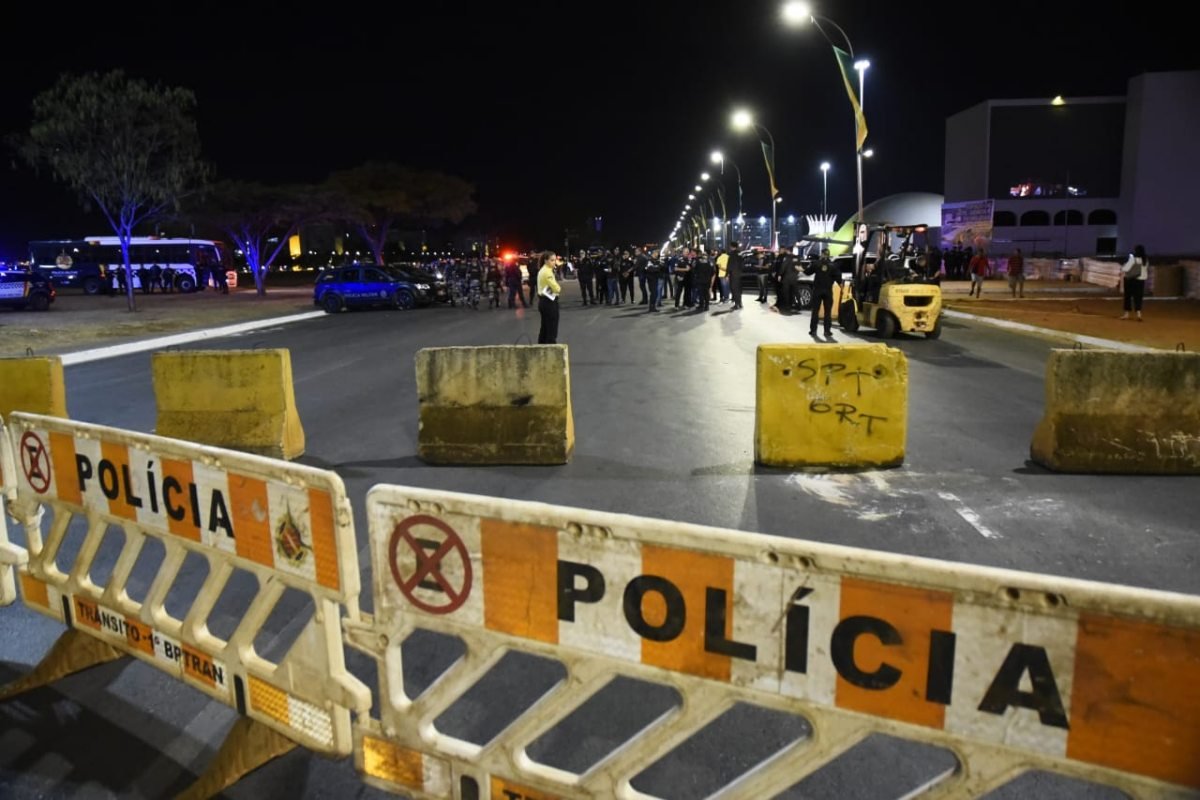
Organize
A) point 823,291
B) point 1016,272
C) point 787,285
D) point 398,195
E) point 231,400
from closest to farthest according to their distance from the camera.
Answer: point 231,400, point 823,291, point 787,285, point 1016,272, point 398,195

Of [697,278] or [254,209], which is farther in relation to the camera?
[254,209]

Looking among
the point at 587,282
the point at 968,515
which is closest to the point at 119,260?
the point at 587,282

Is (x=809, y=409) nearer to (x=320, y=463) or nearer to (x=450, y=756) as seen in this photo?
(x=320, y=463)

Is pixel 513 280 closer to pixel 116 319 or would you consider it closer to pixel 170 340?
pixel 170 340

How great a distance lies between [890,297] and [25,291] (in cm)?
3078

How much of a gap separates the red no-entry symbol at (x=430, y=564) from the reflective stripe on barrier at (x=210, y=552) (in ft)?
0.77

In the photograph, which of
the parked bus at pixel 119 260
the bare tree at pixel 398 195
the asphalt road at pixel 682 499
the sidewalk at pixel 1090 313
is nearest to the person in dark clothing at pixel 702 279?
the sidewalk at pixel 1090 313

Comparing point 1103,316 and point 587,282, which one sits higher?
point 587,282

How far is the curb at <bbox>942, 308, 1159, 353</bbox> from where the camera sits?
1484 centimetres

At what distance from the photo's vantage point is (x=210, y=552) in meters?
3.58

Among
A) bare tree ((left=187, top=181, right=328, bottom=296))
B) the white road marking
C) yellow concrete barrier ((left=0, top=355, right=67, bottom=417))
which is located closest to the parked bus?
bare tree ((left=187, top=181, right=328, bottom=296))

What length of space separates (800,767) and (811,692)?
20cm

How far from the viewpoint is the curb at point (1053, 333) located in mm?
14844

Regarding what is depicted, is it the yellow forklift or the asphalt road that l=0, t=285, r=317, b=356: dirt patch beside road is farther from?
the yellow forklift
